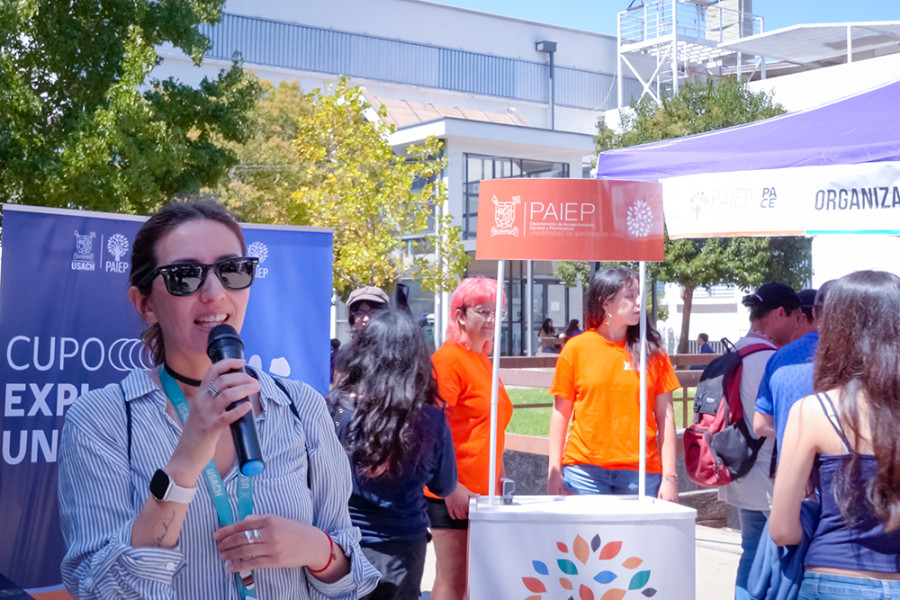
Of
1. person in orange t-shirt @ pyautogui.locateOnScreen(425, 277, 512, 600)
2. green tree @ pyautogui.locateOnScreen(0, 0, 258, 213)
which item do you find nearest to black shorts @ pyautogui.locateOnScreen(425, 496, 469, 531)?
person in orange t-shirt @ pyautogui.locateOnScreen(425, 277, 512, 600)

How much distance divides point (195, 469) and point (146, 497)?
8.1 inches

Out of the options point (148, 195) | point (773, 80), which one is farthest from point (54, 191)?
point (773, 80)

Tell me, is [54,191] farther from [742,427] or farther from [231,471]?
[231,471]

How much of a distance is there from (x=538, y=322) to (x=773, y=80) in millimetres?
12833

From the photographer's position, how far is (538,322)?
1335 inches

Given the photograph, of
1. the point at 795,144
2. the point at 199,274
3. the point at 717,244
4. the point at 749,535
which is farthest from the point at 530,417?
the point at 199,274

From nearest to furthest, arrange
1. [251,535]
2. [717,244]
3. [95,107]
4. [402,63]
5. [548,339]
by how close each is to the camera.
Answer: [251,535], [95,107], [717,244], [548,339], [402,63]

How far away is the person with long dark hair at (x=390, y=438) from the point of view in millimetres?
3633

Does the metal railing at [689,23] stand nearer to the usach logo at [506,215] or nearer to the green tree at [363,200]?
the green tree at [363,200]

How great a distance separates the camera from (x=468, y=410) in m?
4.63

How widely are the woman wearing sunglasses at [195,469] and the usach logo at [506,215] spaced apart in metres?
2.56

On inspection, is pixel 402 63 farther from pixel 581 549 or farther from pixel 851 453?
pixel 851 453

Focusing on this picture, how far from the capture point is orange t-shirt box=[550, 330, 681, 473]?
492cm

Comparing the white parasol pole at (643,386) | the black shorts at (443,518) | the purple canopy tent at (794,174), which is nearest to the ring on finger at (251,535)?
the black shorts at (443,518)
